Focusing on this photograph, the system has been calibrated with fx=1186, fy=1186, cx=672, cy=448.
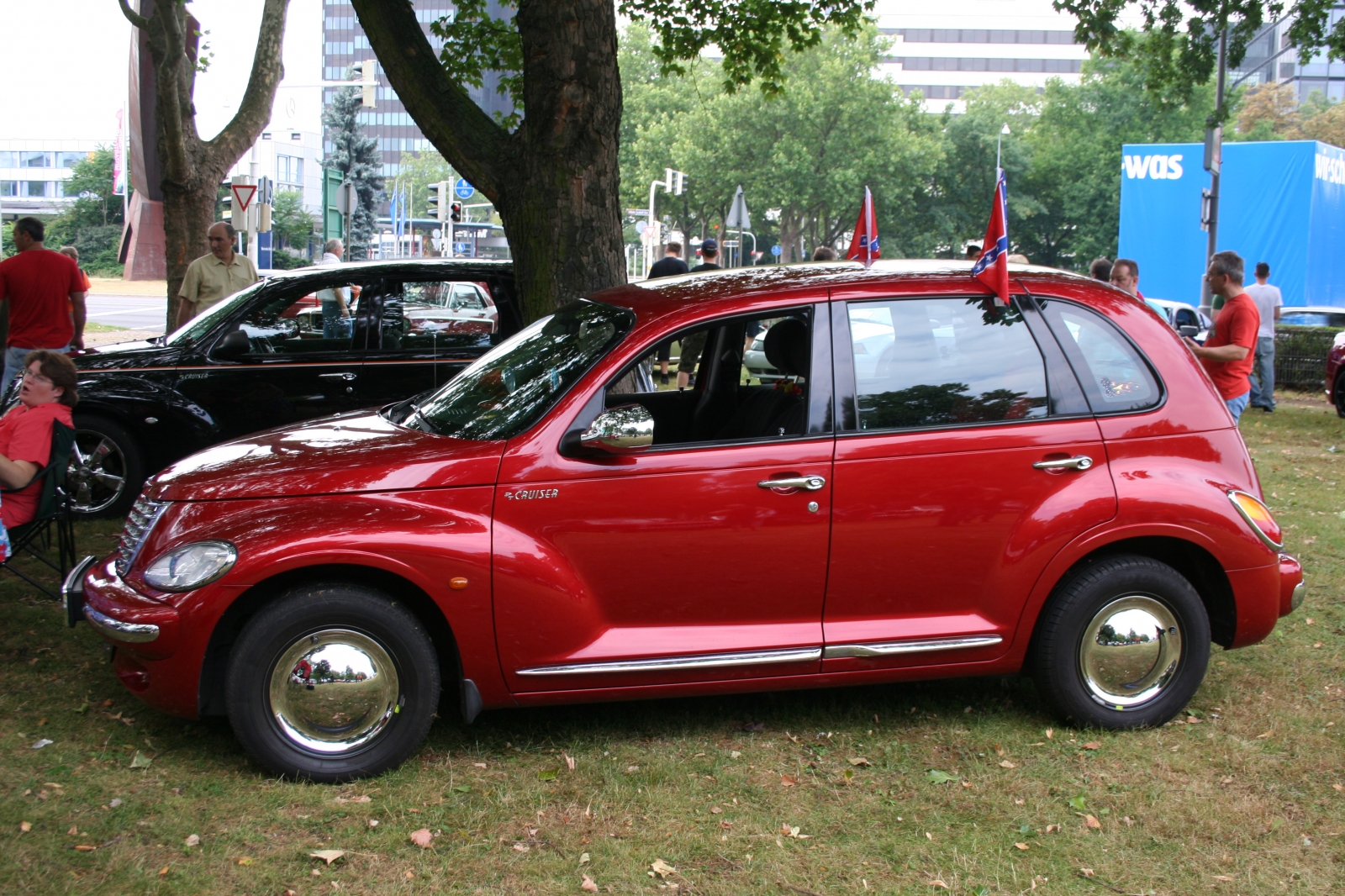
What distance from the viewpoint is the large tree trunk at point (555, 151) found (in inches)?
281

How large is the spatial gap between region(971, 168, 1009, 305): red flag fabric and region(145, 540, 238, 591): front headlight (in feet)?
9.86

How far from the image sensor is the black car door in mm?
8281

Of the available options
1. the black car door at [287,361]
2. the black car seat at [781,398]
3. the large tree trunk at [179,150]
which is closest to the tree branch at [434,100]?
the black car door at [287,361]

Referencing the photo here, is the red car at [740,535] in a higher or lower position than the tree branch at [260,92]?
lower

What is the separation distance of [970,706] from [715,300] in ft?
6.79

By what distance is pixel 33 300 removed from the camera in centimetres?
938

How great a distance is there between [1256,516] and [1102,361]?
2.85 ft

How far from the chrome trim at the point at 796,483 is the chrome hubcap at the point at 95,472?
223 inches

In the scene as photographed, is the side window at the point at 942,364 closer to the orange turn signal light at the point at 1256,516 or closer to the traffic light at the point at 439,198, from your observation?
the orange turn signal light at the point at 1256,516

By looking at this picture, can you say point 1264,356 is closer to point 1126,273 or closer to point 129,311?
point 1126,273

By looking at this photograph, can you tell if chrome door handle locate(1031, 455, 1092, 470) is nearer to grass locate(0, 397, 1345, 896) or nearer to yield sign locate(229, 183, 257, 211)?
grass locate(0, 397, 1345, 896)

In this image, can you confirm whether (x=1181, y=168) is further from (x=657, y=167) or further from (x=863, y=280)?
(x=657, y=167)

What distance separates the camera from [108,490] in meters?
8.32

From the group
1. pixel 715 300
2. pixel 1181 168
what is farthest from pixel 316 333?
pixel 1181 168
